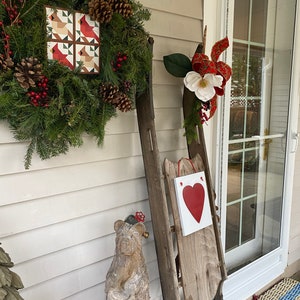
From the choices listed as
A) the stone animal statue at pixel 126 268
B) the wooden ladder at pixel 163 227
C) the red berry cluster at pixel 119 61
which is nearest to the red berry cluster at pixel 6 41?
the red berry cluster at pixel 119 61

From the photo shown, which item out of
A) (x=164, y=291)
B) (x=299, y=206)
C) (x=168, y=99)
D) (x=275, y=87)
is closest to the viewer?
(x=164, y=291)

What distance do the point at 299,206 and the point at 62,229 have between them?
2123mm

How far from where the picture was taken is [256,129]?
2.18 metres

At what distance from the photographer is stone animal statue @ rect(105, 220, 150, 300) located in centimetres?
116

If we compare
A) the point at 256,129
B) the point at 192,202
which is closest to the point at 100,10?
the point at 192,202

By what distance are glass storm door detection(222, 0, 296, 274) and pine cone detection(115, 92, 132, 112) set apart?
0.82 m

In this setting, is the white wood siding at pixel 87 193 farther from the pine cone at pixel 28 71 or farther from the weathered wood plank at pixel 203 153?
the pine cone at pixel 28 71

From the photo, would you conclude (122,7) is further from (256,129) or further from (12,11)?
(256,129)

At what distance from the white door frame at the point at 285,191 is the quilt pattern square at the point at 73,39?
30.0 inches

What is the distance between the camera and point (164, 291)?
4.64 ft

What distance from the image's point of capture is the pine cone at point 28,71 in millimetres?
949

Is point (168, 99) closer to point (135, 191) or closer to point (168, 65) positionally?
point (168, 65)

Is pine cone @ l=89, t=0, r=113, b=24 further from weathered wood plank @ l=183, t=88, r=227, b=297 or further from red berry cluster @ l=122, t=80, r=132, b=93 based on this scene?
weathered wood plank @ l=183, t=88, r=227, b=297

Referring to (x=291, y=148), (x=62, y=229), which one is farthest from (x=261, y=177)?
(x=62, y=229)
